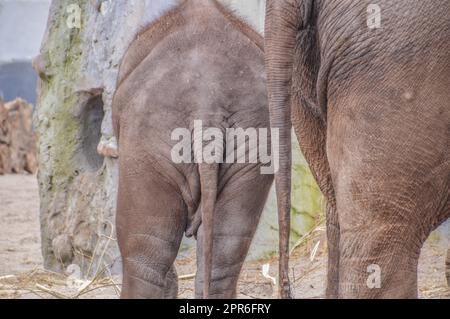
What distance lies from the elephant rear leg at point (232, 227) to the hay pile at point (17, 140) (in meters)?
9.04

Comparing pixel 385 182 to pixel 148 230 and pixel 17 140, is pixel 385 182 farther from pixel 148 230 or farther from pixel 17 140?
pixel 17 140

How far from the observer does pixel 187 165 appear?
227 cm

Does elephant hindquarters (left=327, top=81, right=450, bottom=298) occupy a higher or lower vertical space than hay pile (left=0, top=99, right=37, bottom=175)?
lower

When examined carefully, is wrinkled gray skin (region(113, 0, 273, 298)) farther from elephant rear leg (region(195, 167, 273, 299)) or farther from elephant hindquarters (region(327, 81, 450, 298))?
elephant hindquarters (region(327, 81, 450, 298))

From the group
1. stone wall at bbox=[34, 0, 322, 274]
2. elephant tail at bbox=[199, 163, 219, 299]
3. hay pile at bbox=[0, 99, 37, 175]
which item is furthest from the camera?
hay pile at bbox=[0, 99, 37, 175]

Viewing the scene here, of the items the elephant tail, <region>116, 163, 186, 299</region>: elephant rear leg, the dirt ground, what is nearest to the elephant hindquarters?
the elephant tail

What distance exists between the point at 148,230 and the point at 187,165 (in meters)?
0.20

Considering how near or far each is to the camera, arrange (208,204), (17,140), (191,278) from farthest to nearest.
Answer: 1. (17,140)
2. (191,278)
3. (208,204)

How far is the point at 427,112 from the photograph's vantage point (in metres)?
1.63

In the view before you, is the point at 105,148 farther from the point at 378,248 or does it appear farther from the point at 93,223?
the point at 378,248

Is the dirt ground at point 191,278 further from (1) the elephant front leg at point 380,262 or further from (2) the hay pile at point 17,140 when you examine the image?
(2) the hay pile at point 17,140

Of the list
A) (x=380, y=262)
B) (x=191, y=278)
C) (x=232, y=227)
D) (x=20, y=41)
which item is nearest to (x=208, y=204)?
(x=232, y=227)

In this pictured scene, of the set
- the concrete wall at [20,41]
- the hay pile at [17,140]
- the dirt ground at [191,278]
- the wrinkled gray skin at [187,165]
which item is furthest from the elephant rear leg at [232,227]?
the hay pile at [17,140]

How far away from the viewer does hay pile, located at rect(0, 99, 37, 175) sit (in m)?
11.1
